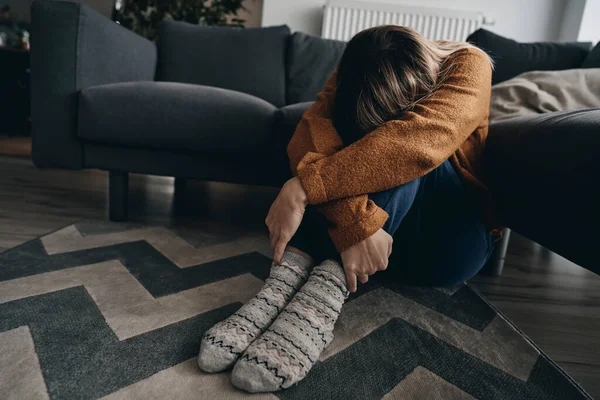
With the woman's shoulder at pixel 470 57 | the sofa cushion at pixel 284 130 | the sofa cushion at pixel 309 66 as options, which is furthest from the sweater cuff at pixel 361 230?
the sofa cushion at pixel 309 66

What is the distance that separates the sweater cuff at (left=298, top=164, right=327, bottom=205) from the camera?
1.79ft

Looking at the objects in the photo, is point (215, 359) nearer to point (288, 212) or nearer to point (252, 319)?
point (252, 319)

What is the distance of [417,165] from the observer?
0.54 meters

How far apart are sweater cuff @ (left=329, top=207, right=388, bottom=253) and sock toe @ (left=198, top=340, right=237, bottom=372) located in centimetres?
21

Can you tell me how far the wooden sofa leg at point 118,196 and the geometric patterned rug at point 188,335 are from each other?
0.67ft

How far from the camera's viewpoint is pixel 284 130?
1000 mm

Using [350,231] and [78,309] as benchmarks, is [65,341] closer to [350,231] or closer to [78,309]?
[78,309]

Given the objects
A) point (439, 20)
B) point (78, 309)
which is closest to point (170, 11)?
point (439, 20)

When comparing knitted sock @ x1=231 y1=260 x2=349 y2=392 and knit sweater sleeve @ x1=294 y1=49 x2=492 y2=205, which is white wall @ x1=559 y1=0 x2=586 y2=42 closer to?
knit sweater sleeve @ x1=294 y1=49 x2=492 y2=205

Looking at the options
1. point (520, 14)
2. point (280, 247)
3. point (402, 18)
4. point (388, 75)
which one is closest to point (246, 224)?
point (280, 247)

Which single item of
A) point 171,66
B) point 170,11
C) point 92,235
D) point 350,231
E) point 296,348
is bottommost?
point 92,235

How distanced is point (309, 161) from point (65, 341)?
17.5 inches

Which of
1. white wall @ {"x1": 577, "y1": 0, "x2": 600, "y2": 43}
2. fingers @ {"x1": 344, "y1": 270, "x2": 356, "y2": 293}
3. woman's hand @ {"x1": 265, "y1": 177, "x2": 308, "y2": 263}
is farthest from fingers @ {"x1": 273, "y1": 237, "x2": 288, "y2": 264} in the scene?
white wall @ {"x1": 577, "y1": 0, "x2": 600, "y2": 43}

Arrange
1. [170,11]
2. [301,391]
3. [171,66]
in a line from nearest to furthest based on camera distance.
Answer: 1. [301,391]
2. [171,66]
3. [170,11]
